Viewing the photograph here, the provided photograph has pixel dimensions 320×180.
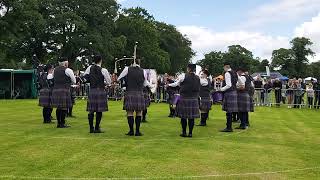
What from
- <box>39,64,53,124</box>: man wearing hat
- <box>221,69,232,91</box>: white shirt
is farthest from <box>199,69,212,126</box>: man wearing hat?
<box>39,64,53,124</box>: man wearing hat

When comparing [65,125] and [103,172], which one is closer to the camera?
[103,172]

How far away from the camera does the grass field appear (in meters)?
7.09

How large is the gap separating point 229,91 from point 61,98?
13.4ft

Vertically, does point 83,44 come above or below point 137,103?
above

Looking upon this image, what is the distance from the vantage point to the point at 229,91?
12.5 meters

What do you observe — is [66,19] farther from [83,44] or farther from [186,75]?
[186,75]

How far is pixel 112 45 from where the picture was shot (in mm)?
53625

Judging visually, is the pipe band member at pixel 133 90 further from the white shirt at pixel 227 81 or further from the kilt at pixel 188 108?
the white shirt at pixel 227 81

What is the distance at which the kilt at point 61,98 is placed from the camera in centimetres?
1200

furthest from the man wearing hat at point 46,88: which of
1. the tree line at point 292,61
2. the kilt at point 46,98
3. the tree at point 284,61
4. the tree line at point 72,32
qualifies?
the tree at point 284,61

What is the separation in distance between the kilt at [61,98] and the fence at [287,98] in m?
15.2

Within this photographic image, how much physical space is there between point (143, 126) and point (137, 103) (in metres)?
2.55

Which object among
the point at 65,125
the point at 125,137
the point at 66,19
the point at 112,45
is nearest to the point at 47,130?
the point at 65,125

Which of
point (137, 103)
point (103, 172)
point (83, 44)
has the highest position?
point (83, 44)
